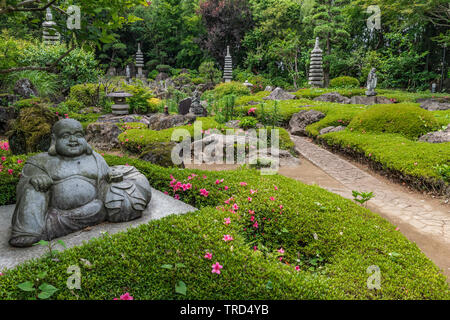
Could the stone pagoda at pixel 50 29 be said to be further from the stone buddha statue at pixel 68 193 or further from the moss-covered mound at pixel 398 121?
the moss-covered mound at pixel 398 121

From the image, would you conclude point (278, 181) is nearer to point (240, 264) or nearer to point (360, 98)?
point (240, 264)

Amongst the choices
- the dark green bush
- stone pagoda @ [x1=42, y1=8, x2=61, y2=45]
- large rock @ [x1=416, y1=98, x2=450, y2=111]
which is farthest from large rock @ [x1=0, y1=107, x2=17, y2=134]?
large rock @ [x1=416, y1=98, x2=450, y2=111]

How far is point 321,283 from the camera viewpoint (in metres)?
2.61

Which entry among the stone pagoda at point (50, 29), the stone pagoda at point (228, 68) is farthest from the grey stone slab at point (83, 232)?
the stone pagoda at point (228, 68)

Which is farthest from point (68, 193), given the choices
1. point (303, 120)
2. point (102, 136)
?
point (303, 120)

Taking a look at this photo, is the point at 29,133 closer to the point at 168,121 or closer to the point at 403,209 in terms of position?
the point at 168,121

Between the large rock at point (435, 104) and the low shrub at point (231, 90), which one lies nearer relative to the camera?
the large rock at point (435, 104)

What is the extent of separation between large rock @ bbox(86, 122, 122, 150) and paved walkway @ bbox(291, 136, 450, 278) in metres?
5.92

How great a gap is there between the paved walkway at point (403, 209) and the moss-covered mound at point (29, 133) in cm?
612

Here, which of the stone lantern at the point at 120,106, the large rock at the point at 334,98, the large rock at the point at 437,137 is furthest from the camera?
the large rock at the point at 334,98

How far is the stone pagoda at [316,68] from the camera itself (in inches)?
778

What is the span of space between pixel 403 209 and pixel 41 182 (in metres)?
5.29

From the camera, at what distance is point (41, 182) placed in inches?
126
